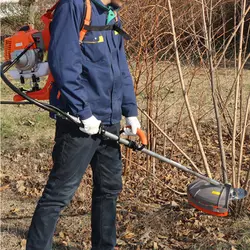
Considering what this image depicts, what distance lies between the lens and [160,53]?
436 cm

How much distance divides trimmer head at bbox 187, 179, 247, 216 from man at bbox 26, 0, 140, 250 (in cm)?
54

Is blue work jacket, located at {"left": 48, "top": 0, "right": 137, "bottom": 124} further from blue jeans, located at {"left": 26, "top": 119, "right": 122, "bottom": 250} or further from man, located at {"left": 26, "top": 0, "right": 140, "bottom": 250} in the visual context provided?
blue jeans, located at {"left": 26, "top": 119, "right": 122, "bottom": 250}

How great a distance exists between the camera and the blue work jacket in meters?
2.55

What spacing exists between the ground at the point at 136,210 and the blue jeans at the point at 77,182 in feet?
1.73

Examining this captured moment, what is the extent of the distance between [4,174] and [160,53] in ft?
6.95

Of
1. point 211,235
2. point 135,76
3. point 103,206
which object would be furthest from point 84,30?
point 211,235

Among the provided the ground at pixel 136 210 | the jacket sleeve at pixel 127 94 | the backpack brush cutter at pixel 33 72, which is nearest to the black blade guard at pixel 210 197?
the backpack brush cutter at pixel 33 72

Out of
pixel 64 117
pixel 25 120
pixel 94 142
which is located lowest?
pixel 25 120

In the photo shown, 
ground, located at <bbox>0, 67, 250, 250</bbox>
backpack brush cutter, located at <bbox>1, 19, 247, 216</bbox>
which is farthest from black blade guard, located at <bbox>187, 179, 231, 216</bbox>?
ground, located at <bbox>0, 67, 250, 250</bbox>

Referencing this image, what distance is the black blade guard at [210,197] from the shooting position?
311cm

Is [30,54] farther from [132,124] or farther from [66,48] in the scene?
[132,124]

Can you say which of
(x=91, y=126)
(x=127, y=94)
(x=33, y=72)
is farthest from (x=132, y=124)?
(x=33, y=72)

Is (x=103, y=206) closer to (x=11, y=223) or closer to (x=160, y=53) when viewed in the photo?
(x=11, y=223)

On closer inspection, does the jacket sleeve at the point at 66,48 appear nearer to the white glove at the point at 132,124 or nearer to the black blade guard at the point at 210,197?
the white glove at the point at 132,124
